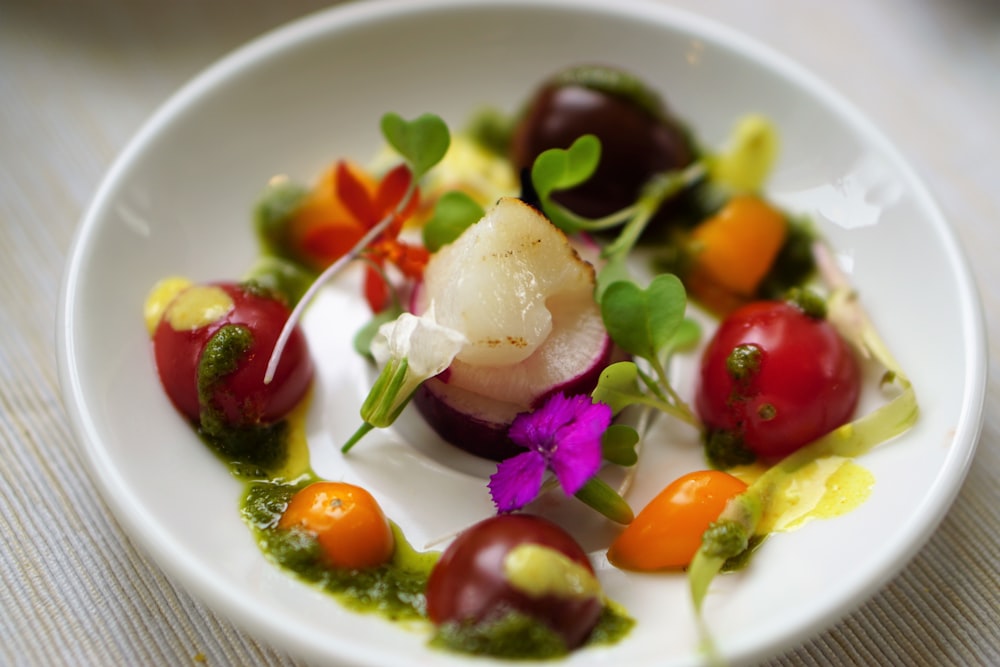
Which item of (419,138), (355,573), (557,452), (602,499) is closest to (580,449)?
(557,452)

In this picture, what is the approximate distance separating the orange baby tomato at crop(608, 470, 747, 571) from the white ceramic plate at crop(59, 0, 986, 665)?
4 centimetres

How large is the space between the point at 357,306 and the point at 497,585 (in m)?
0.81

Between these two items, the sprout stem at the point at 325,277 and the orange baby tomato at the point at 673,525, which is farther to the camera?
the sprout stem at the point at 325,277

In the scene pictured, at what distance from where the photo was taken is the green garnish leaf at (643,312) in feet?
5.34

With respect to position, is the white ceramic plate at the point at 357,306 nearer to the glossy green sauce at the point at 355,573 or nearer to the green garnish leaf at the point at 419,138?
the glossy green sauce at the point at 355,573

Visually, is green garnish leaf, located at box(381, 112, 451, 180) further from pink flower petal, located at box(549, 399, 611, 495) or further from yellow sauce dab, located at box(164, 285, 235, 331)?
pink flower petal, located at box(549, 399, 611, 495)

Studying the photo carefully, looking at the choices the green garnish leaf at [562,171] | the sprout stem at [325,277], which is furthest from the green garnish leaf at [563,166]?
the sprout stem at [325,277]

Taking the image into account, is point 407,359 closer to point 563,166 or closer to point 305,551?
point 305,551

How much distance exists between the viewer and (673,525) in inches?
58.9

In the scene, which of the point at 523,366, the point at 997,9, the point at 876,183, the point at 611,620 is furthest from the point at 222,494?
the point at 997,9

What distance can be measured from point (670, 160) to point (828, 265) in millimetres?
425

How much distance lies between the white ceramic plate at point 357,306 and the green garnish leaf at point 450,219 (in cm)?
28

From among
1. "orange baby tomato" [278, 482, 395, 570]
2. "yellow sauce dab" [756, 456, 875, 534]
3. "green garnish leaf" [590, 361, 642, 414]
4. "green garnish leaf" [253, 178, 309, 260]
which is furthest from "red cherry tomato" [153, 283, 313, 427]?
"yellow sauce dab" [756, 456, 875, 534]

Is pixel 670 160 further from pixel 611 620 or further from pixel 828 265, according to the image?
pixel 611 620
